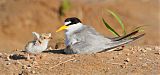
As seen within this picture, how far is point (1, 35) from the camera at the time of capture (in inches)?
511

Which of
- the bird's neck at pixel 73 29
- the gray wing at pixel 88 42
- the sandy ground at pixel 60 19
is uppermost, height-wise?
the sandy ground at pixel 60 19

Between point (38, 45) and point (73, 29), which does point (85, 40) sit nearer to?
point (73, 29)

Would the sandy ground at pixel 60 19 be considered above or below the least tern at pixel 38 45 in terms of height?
above

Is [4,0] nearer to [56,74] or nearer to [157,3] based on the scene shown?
[157,3]

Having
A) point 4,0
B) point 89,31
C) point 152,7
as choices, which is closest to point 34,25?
point 4,0

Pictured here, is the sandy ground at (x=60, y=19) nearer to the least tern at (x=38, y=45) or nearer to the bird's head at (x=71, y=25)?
the least tern at (x=38, y=45)

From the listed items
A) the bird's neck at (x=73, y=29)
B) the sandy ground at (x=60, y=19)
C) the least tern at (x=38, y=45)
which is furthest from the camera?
the sandy ground at (x=60, y=19)

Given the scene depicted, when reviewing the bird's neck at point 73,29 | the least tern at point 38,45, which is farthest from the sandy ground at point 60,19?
the bird's neck at point 73,29

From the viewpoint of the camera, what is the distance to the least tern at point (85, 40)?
6.57m

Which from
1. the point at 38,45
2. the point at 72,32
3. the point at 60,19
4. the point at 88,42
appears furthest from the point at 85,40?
the point at 60,19

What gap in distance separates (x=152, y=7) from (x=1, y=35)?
4237 mm

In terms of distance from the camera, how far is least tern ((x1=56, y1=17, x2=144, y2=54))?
6.57m

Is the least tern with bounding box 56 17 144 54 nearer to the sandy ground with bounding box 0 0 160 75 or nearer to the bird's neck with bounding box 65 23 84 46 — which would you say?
the bird's neck with bounding box 65 23 84 46

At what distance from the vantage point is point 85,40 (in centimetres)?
663
